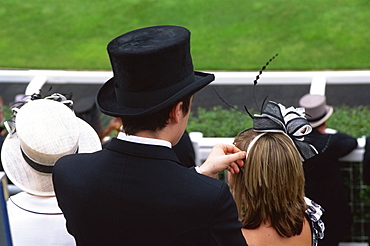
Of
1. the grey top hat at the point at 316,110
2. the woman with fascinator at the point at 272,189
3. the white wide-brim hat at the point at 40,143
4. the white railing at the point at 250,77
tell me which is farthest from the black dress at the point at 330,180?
the white wide-brim hat at the point at 40,143

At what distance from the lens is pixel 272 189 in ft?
7.29

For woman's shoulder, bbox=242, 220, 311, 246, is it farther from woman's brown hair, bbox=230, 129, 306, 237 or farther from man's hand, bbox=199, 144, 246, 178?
man's hand, bbox=199, 144, 246, 178

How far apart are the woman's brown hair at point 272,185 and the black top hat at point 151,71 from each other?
1.46 feet

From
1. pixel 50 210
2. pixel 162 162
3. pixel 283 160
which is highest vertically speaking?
pixel 162 162

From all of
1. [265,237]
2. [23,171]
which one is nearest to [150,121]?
[265,237]

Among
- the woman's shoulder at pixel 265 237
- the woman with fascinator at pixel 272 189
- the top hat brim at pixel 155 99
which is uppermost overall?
the top hat brim at pixel 155 99

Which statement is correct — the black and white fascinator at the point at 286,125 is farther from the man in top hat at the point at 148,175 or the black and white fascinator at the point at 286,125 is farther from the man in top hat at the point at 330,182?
the man in top hat at the point at 330,182

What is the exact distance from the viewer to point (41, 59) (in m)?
10.0

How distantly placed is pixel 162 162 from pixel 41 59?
8.59 meters

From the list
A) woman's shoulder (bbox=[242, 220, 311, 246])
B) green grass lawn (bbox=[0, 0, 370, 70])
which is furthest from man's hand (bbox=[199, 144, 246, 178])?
green grass lawn (bbox=[0, 0, 370, 70])

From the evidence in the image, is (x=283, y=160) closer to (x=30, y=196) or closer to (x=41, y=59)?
(x=30, y=196)

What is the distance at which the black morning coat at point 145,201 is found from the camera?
5.79ft

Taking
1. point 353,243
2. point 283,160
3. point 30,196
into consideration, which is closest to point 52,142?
point 30,196

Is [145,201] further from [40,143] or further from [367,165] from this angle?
[367,165]
